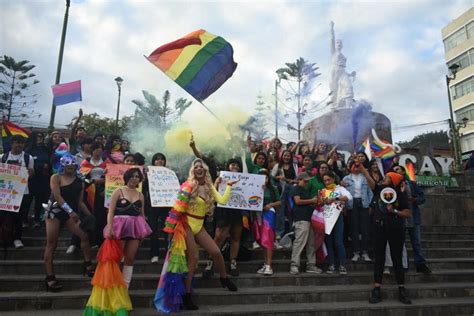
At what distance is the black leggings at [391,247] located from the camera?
→ 5.73m

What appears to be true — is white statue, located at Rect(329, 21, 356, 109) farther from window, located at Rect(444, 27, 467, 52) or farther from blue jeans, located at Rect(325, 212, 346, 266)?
window, located at Rect(444, 27, 467, 52)

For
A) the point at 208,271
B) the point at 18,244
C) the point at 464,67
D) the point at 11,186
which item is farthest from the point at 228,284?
the point at 464,67

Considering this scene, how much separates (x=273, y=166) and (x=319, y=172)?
101 centimetres

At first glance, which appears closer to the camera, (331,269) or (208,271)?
(208,271)

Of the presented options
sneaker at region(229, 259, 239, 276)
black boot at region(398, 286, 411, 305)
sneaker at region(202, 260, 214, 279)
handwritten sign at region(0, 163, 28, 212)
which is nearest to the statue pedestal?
black boot at region(398, 286, 411, 305)

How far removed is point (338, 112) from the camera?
18.6 meters

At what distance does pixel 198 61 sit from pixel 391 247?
5203 millimetres

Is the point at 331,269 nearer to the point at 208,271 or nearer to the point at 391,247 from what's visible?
the point at 391,247

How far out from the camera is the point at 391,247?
579 cm

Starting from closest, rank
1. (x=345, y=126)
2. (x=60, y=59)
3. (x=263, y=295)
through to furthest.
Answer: (x=263, y=295)
(x=60, y=59)
(x=345, y=126)

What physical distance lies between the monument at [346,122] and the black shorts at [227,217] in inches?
413

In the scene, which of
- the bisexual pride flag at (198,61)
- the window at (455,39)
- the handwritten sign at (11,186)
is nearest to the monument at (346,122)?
the bisexual pride flag at (198,61)

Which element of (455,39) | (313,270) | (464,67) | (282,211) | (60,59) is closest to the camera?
(313,270)

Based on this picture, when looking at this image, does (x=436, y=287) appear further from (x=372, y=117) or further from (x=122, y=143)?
(x=372, y=117)
